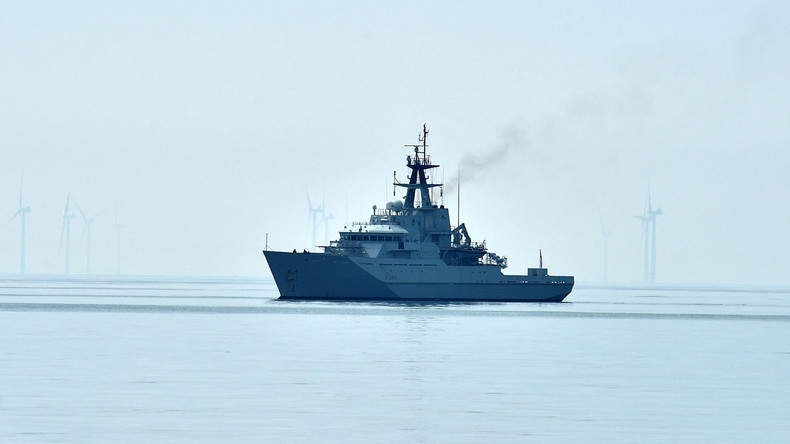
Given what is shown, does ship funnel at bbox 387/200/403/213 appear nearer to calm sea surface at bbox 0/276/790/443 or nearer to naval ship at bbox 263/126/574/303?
naval ship at bbox 263/126/574/303

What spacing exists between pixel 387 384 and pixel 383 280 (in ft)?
179

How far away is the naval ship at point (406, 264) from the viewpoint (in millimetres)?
92438

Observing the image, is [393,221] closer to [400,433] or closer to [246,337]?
[246,337]

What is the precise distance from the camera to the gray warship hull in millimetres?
92250

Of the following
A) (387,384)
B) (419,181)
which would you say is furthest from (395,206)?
(387,384)

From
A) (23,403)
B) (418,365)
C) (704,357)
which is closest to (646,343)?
(704,357)

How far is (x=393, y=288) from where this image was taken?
93188 mm

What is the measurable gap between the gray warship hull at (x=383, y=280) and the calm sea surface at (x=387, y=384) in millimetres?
21108

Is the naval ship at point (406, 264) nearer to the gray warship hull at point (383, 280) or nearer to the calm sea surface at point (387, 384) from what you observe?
the gray warship hull at point (383, 280)

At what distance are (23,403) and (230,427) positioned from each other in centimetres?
693

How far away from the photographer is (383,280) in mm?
92500

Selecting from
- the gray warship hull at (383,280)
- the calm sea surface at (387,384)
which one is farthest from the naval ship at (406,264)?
the calm sea surface at (387,384)

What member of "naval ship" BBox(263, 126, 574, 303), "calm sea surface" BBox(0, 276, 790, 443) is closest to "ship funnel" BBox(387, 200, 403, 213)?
"naval ship" BBox(263, 126, 574, 303)

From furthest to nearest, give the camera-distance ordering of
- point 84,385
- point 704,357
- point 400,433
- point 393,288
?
point 393,288 < point 704,357 < point 84,385 < point 400,433
